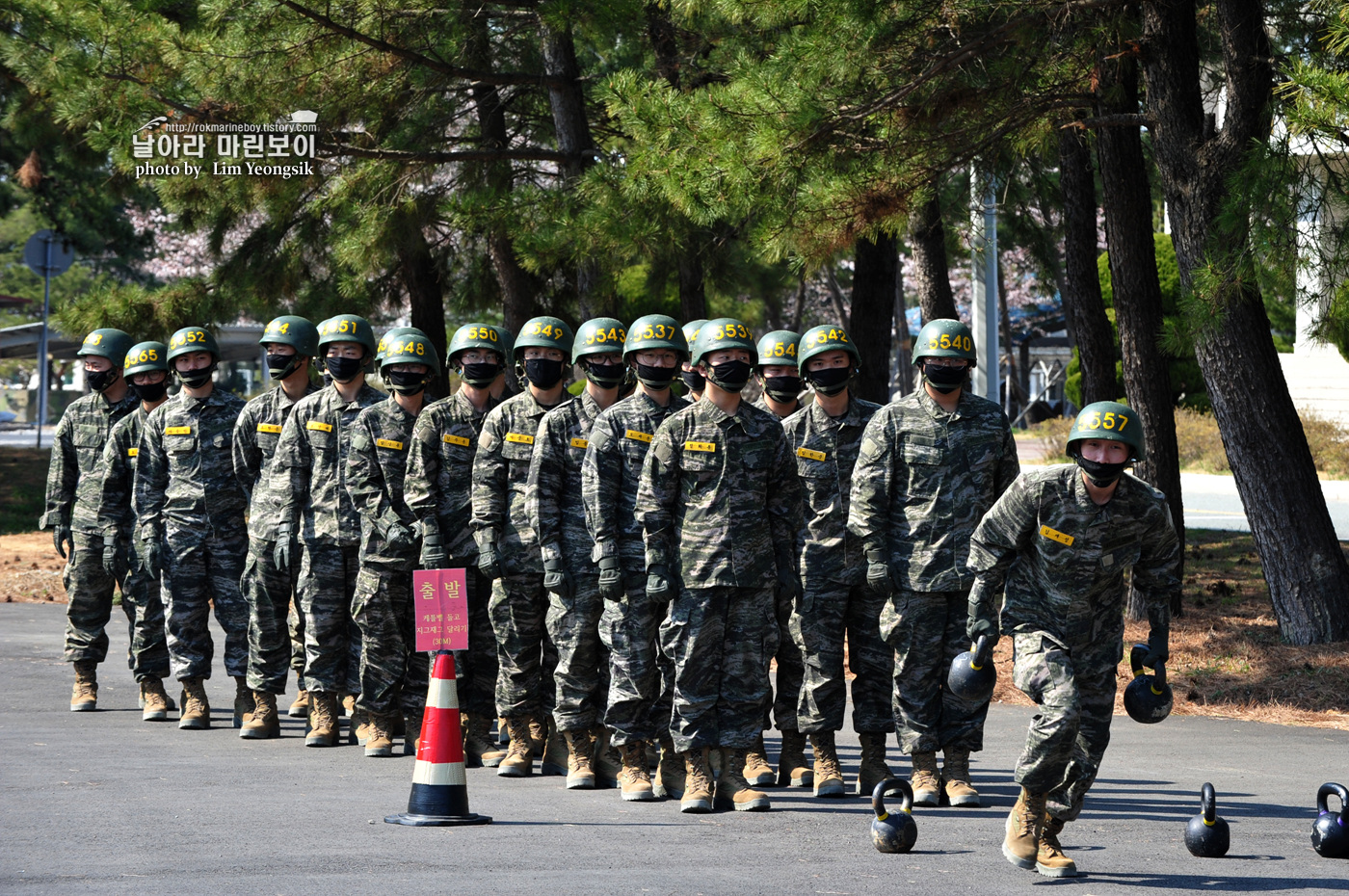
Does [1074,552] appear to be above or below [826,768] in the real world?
above

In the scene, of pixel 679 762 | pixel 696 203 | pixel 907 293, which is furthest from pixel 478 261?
pixel 907 293

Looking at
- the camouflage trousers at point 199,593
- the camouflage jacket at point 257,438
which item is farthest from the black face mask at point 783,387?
the camouflage trousers at point 199,593

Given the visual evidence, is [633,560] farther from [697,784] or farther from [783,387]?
[783,387]

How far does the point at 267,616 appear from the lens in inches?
387

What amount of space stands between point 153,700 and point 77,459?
201cm

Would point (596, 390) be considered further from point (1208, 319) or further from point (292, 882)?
point (1208, 319)

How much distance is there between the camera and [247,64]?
13.8m

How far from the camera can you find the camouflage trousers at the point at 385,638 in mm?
9188

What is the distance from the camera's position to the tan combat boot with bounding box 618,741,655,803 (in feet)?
26.0

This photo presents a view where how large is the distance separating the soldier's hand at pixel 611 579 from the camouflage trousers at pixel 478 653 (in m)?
1.55

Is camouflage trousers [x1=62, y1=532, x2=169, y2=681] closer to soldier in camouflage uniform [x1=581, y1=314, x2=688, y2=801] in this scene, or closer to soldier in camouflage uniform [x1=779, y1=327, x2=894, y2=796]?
soldier in camouflage uniform [x1=581, y1=314, x2=688, y2=801]

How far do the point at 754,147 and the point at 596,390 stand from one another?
3142mm

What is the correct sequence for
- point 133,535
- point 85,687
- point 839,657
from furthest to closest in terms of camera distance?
point 85,687 → point 133,535 → point 839,657

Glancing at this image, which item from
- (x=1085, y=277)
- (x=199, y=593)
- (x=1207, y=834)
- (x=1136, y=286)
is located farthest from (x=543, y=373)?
(x=1085, y=277)
